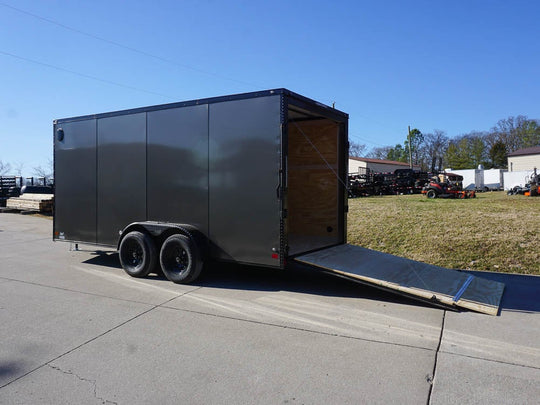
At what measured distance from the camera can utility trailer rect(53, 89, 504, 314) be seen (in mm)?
5812

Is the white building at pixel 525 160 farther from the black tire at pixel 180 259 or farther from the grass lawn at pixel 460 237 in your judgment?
the black tire at pixel 180 259

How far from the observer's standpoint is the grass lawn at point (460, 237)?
806cm

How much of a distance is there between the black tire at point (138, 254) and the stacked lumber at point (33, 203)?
44.8ft

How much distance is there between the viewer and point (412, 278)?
5867 mm

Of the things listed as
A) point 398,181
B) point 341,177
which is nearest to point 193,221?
point 341,177

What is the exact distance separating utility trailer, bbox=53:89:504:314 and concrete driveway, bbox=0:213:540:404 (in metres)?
0.51

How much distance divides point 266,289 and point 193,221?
1666mm

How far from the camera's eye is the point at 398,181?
30828 millimetres

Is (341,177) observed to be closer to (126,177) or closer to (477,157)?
(126,177)

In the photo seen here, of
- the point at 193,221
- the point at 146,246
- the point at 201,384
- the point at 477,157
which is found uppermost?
the point at 477,157

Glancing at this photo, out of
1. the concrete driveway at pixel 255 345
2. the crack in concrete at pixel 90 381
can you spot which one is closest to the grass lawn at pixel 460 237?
the concrete driveway at pixel 255 345

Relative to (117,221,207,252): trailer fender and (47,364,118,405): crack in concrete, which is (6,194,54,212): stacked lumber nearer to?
(117,221,207,252): trailer fender

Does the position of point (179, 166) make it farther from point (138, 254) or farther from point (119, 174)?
point (138, 254)

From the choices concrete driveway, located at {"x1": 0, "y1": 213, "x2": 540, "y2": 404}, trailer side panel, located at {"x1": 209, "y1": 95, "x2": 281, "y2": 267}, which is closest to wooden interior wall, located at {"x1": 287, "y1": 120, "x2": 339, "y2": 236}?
concrete driveway, located at {"x1": 0, "y1": 213, "x2": 540, "y2": 404}
